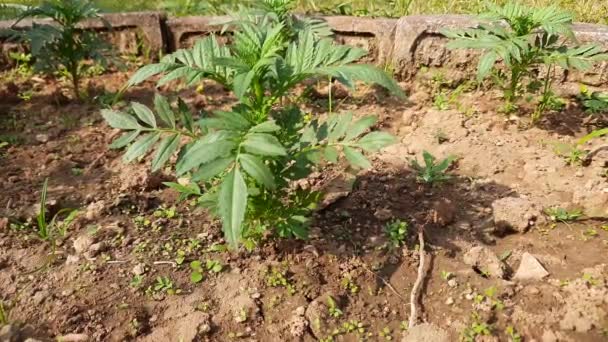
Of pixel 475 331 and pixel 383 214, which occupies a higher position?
pixel 383 214

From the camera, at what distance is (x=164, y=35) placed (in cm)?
355

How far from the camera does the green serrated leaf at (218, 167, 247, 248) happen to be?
144cm

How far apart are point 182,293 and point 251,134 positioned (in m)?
0.78

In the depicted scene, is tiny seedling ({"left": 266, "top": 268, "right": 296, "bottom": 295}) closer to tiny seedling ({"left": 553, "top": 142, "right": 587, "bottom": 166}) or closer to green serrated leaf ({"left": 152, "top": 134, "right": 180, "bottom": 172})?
green serrated leaf ({"left": 152, "top": 134, "right": 180, "bottom": 172})

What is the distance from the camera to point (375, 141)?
1743 millimetres

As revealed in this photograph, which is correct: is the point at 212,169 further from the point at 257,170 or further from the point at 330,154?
the point at 330,154

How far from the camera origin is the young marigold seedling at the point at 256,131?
1.53m

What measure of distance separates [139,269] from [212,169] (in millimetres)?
769

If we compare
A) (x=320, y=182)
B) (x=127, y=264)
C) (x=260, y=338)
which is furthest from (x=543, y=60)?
(x=127, y=264)

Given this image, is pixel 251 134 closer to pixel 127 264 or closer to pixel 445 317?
pixel 127 264

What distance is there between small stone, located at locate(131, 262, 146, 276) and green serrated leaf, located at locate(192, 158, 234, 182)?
2.39ft

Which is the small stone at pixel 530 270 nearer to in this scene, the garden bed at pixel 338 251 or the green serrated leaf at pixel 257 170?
the garden bed at pixel 338 251

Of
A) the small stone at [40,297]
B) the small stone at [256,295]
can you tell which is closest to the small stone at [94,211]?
the small stone at [40,297]

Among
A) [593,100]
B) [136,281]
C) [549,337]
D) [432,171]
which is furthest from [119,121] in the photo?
[593,100]
